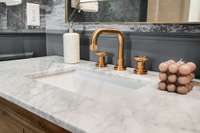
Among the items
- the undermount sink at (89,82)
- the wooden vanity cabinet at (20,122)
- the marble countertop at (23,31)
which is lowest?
the wooden vanity cabinet at (20,122)

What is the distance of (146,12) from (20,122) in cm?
74

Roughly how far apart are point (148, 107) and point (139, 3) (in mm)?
629

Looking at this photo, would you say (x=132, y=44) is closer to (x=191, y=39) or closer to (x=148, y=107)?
(x=191, y=39)

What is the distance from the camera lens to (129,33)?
1084mm

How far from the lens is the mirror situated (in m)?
0.88

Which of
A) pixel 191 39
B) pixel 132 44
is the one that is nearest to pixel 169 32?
pixel 191 39

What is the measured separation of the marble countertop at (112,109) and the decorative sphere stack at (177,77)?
2 centimetres

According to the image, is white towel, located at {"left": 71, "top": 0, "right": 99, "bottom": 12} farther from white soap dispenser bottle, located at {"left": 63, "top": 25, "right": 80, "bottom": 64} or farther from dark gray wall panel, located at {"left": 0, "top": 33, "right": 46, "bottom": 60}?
dark gray wall panel, located at {"left": 0, "top": 33, "right": 46, "bottom": 60}

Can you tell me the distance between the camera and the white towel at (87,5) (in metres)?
1.25

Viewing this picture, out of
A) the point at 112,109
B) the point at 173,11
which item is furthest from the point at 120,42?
the point at 112,109

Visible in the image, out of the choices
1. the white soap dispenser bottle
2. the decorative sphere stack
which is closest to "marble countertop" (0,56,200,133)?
the decorative sphere stack

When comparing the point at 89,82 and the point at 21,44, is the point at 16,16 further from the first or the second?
the point at 89,82

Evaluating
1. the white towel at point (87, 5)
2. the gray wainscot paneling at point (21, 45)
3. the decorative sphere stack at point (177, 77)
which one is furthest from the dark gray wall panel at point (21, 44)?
the decorative sphere stack at point (177, 77)

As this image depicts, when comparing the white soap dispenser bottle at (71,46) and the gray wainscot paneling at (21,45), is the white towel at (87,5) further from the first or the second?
the gray wainscot paneling at (21,45)
